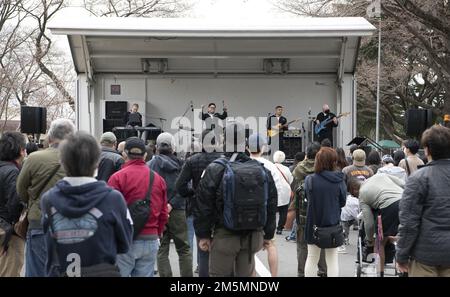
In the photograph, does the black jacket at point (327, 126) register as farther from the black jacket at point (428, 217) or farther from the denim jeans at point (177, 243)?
the black jacket at point (428, 217)

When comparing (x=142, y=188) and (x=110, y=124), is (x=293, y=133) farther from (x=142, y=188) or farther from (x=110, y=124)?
(x=142, y=188)

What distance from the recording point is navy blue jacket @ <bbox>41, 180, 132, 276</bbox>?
351 cm

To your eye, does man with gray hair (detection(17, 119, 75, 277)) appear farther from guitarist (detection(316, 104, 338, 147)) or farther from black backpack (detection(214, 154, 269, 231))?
guitarist (detection(316, 104, 338, 147))

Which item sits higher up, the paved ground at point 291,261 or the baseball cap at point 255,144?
the baseball cap at point 255,144

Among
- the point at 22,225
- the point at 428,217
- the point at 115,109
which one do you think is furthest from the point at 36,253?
the point at 115,109

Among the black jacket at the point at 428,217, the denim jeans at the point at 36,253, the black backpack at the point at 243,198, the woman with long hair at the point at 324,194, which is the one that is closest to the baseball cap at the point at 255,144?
the woman with long hair at the point at 324,194

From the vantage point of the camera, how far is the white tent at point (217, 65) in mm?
11844

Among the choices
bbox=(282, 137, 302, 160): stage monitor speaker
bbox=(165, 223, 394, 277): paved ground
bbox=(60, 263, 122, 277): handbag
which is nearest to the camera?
bbox=(60, 263, 122, 277): handbag

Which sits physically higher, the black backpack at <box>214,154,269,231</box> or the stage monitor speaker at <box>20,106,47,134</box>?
the stage monitor speaker at <box>20,106,47,134</box>

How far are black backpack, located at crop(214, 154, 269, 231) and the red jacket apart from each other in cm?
59

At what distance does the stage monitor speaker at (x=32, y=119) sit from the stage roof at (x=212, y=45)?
5.75ft

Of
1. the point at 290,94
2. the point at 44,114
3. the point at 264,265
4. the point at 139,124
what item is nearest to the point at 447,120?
the point at 290,94

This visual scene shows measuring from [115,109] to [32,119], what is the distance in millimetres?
3473

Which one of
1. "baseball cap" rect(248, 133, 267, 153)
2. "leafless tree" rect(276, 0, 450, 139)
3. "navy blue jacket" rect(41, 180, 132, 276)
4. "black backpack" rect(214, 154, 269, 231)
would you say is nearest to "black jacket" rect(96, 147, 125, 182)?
"baseball cap" rect(248, 133, 267, 153)
